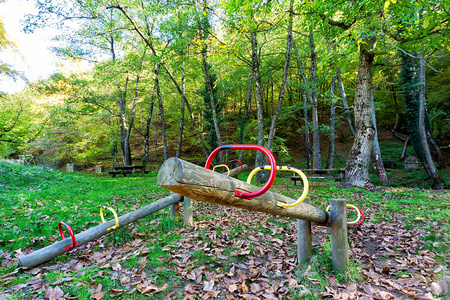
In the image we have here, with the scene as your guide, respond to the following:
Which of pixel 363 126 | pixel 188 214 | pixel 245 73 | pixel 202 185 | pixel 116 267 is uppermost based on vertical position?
pixel 245 73

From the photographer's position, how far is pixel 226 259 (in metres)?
3.24

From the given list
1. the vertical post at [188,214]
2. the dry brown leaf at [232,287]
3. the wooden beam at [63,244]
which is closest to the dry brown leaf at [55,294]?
the wooden beam at [63,244]

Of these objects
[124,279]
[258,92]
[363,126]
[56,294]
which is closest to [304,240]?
[124,279]

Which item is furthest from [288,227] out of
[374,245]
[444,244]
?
[444,244]

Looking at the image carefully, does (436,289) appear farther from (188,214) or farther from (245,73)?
(245,73)

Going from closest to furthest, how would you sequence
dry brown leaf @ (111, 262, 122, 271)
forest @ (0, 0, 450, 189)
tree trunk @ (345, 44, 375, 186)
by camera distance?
dry brown leaf @ (111, 262, 122, 271)
forest @ (0, 0, 450, 189)
tree trunk @ (345, 44, 375, 186)

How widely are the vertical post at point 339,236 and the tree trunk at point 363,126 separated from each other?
6.19 meters

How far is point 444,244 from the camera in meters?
3.28

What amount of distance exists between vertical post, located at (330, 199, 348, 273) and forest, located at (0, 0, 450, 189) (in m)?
4.36

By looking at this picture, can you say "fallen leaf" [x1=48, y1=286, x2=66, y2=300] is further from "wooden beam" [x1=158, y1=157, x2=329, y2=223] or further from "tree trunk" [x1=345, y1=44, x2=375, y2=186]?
"tree trunk" [x1=345, y1=44, x2=375, y2=186]

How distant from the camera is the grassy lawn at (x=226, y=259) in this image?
2.53 metres

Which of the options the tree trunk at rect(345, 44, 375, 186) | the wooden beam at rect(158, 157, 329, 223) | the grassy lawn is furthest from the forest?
the wooden beam at rect(158, 157, 329, 223)

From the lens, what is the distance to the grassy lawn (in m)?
2.53

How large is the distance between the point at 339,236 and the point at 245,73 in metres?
15.4
